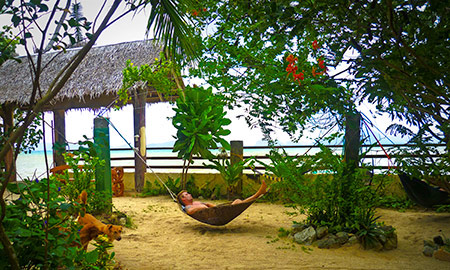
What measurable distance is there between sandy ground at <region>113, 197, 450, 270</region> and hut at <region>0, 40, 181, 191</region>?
2.56m

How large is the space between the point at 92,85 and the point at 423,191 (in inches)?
223

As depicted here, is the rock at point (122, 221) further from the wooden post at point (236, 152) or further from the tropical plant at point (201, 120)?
the wooden post at point (236, 152)

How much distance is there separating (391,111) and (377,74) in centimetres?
87

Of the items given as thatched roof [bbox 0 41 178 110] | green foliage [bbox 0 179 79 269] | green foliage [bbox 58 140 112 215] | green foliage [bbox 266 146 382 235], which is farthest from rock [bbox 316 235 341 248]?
thatched roof [bbox 0 41 178 110]

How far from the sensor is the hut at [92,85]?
6465 mm

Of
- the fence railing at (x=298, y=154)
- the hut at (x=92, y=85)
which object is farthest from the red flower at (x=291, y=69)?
the hut at (x=92, y=85)

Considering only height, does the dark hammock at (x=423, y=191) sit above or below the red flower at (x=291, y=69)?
below

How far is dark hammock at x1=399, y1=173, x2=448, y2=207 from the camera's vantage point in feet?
12.0

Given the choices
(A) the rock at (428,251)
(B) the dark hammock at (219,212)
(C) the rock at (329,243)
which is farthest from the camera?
(B) the dark hammock at (219,212)

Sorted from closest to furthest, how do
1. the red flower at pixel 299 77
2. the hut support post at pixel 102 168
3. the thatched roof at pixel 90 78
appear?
the red flower at pixel 299 77, the hut support post at pixel 102 168, the thatched roof at pixel 90 78

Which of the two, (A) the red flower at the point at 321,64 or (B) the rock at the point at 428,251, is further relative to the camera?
(B) the rock at the point at 428,251

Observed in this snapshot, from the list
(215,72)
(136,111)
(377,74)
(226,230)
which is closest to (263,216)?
(226,230)

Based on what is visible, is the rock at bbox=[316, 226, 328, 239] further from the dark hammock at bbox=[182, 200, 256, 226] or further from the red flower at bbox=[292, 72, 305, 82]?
the red flower at bbox=[292, 72, 305, 82]

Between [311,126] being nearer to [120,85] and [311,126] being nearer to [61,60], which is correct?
[120,85]
